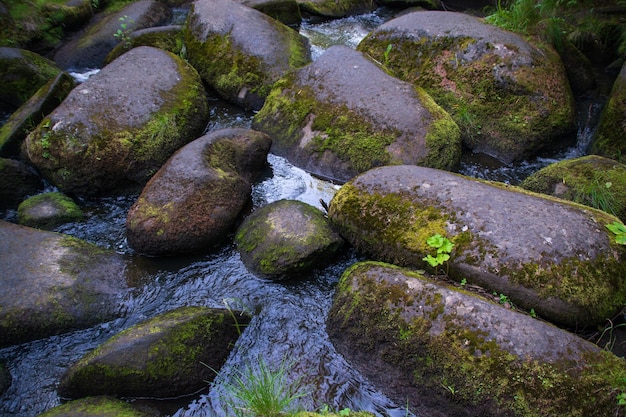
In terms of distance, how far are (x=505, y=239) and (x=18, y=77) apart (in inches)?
250

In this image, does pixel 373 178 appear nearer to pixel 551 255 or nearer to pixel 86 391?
pixel 551 255

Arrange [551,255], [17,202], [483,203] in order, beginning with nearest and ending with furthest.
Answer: [551,255] → [483,203] → [17,202]

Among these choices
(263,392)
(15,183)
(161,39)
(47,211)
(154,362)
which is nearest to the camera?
(263,392)

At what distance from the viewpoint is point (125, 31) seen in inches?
317

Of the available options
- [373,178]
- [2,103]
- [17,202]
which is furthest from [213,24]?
[373,178]

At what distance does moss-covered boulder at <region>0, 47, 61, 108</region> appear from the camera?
245 inches

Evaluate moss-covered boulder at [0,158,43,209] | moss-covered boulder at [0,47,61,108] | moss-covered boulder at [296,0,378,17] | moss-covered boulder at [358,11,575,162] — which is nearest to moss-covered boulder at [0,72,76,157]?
moss-covered boulder at [0,158,43,209]

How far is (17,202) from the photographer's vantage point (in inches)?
193

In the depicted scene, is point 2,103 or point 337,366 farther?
point 2,103

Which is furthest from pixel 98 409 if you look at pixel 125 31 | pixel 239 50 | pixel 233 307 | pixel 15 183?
pixel 125 31

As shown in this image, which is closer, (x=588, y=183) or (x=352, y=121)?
(x=588, y=183)

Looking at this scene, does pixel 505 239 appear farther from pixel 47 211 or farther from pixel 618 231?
pixel 47 211

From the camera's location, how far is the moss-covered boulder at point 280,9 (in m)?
8.51

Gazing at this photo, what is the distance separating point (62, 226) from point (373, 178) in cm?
303
